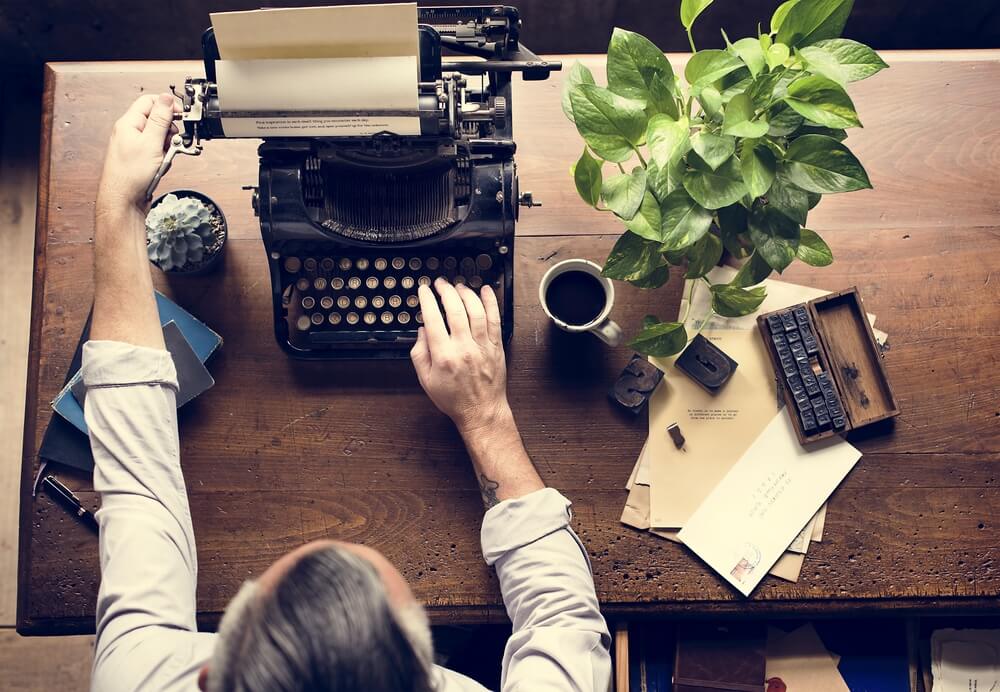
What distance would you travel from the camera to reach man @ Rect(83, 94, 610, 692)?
1.07 meters

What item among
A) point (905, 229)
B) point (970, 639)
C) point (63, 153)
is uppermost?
point (63, 153)

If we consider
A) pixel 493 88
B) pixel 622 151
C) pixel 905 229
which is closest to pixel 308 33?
pixel 493 88

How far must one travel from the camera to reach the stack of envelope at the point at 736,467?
1.55 meters

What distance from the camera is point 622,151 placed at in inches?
48.6

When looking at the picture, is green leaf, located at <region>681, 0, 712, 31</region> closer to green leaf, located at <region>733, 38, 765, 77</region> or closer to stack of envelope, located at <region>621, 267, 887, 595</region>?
green leaf, located at <region>733, 38, 765, 77</region>

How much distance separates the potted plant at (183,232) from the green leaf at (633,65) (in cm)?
86

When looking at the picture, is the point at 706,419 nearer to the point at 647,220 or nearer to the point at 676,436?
the point at 676,436

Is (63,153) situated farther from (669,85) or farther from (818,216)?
(818,216)

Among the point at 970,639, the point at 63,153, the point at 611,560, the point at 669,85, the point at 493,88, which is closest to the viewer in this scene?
the point at 669,85

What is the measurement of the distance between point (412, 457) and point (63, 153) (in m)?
1.01

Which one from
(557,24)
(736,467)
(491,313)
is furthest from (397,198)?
(557,24)

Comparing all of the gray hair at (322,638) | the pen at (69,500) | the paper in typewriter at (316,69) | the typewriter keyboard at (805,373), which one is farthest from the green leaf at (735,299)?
the pen at (69,500)

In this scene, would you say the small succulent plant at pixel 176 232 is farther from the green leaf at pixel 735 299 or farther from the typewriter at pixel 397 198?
the green leaf at pixel 735 299

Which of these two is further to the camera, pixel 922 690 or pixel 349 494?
pixel 922 690
